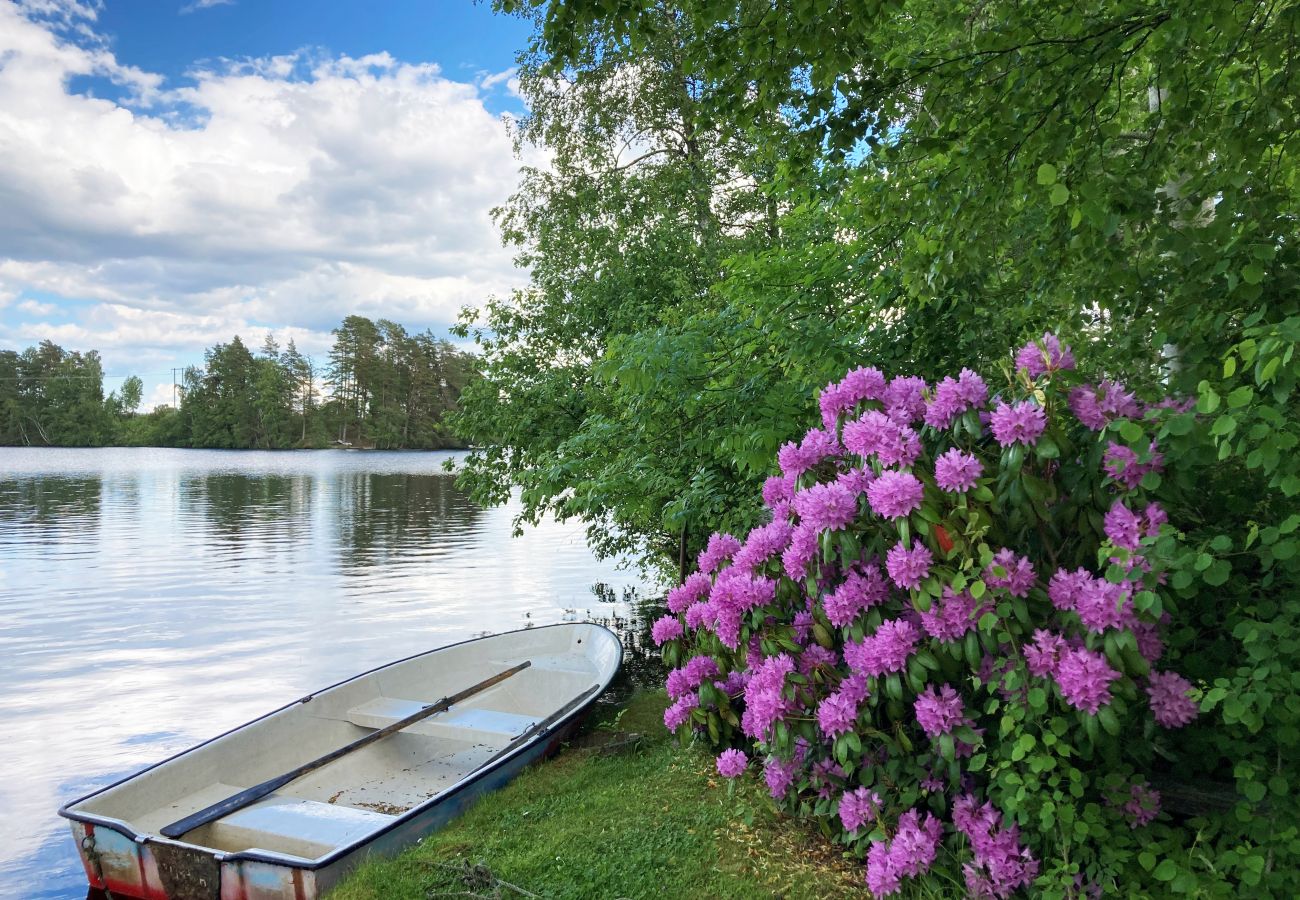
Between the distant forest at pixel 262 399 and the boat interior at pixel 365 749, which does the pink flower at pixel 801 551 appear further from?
the distant forest at pixel 262 399

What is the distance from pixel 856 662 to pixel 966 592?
62 centimetres

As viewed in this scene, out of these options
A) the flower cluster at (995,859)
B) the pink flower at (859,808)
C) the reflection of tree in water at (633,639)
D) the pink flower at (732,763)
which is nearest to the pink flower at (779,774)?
the pink flower at (732,763)

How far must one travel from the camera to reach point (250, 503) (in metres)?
36.2

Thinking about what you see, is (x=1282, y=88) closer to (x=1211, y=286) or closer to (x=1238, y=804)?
(x=1211, y=286)

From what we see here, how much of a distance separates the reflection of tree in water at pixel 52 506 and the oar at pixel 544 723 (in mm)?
22256

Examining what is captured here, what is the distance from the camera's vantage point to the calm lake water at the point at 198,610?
899 cm

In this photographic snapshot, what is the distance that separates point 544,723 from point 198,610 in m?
11.9

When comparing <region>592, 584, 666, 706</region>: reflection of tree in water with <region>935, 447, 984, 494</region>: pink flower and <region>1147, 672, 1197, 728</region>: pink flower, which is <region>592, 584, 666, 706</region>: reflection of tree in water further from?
<region>1147, 672, 1197, 728</region>: pink flower

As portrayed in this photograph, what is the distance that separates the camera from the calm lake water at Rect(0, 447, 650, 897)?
8992 mm

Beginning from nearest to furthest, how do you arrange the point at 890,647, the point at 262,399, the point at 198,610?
the point at 890,647 < the point at 198,610 < the point at 262,399

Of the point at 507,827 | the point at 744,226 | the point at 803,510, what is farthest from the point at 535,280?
the point at 803,510

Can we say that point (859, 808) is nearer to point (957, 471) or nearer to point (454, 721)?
point (957, 471)

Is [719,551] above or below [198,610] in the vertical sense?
above

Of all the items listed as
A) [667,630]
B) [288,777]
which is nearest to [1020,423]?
[667,630]
